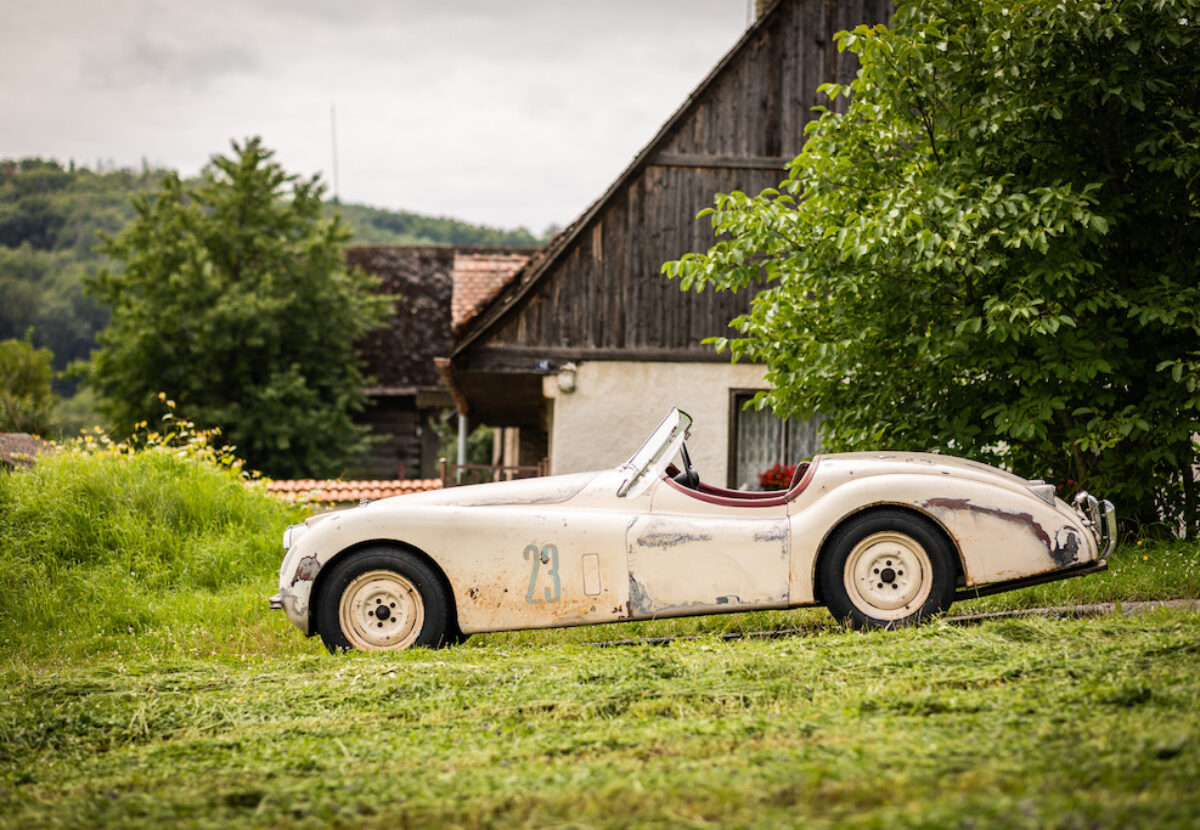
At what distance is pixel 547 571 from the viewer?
6.16m

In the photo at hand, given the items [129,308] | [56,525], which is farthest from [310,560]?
[129,308]

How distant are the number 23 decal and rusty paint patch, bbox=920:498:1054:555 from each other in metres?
2.07

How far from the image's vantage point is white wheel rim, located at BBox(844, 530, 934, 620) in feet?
19.9

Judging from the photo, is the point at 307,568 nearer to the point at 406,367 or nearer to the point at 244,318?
the point at 244,318

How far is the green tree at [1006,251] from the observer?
7.91 m

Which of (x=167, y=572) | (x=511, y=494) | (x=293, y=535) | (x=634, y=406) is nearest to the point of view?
(x=511, y=494)

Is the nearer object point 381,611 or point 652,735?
point 652,735

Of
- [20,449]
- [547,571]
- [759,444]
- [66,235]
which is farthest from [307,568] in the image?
[66,235]

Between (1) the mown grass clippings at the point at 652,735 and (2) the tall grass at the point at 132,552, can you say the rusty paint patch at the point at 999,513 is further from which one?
(2) the tall grass at the point at 132,552

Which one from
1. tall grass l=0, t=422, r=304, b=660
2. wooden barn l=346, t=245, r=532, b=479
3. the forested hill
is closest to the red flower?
tall grass l=0, t=422, r=304, b=660

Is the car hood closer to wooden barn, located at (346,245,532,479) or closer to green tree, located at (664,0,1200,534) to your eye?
green tree, located at (664,0,1200,534)

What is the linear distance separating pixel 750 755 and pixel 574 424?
38.5 feet

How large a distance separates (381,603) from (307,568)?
1.52 ft

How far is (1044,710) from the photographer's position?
3.82m
